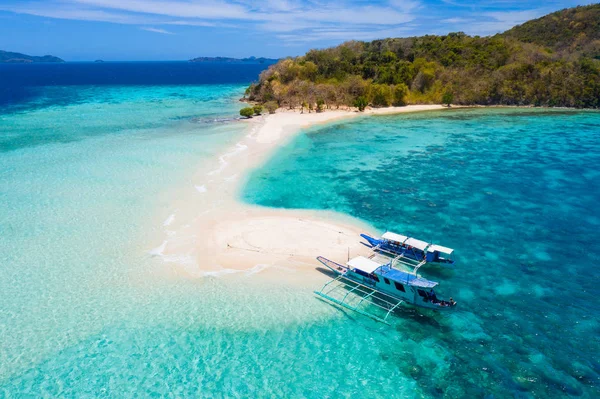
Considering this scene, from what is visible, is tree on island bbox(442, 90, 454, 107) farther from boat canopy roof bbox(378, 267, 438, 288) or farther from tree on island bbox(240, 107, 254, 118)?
boat canopy roof bbox(378, 267, 438, 288)

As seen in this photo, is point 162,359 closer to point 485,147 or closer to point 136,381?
point 136,381

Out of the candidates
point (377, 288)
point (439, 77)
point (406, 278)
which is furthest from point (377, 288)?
point (439, 77)

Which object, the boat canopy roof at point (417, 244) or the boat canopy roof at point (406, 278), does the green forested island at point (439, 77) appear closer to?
the boat canopy roof at point (417, 244)

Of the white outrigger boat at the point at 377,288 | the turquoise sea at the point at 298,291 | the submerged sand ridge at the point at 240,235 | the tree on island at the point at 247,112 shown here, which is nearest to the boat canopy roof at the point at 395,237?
the white outrigger boat at the point at 377,288

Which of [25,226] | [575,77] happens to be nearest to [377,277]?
[25,226]

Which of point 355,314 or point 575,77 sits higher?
point 575,77

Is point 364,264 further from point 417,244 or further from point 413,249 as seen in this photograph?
point 417,244
